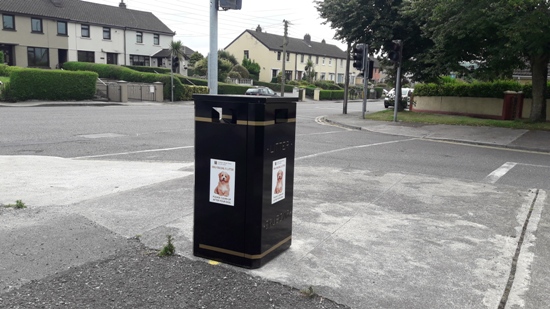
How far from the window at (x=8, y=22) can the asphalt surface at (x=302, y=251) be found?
45712 mm

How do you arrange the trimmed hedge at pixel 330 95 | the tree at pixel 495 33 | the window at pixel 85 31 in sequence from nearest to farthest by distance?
the tree at pixel 495 33, the window at pixel 85 31, the trimmed hedge at pixel 330 95

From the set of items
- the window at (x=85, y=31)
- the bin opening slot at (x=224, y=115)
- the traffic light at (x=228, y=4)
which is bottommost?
the bin opening slot at (x=224, y=115)

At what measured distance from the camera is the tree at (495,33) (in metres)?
15.8

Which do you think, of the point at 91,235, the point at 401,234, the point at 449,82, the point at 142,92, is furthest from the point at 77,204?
the point at 142,92

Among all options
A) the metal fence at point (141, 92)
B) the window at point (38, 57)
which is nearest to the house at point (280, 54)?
the window at point (38, 57)

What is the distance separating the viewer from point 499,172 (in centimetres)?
1014

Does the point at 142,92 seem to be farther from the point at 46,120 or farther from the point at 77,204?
the point at 77,204

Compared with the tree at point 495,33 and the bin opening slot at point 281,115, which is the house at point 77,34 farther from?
the bin opening slot at point 281,115

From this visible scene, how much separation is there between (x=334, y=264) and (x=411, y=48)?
23.3 meters

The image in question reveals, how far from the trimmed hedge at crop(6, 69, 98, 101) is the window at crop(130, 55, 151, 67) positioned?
2441 cm

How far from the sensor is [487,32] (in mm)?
18828

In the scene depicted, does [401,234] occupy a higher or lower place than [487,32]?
lower

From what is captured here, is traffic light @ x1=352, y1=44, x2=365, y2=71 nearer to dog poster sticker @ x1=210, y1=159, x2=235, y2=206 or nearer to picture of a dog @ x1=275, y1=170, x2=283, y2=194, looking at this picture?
picture of a dog @ x1=275, y1=170, x2=283, y2=194

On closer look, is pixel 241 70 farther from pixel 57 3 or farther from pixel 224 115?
pixel 224 115
